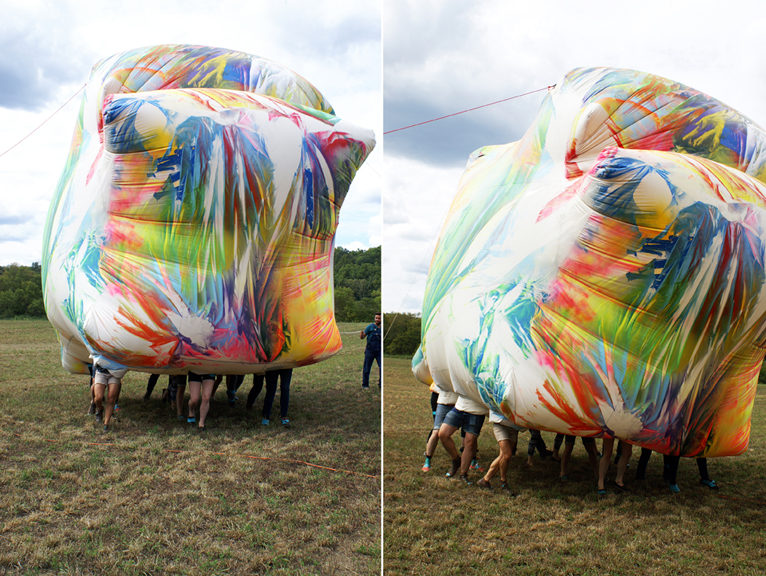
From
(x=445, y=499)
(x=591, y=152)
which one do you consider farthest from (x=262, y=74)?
(x=445, y=499)

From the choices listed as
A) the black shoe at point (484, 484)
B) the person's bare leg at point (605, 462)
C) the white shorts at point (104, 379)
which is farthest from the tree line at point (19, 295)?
the person's bare leg at point (605, 462)

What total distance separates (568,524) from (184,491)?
3598mm

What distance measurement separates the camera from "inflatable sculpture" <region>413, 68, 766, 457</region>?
4.43 metres

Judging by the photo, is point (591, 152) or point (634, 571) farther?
point (591, 152)

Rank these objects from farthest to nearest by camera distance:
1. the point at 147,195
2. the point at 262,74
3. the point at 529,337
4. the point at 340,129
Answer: the point at 262,74 < the point at 340,129 < the point at 147,195 < the point at 529,337

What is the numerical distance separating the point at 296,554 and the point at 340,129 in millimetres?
5351

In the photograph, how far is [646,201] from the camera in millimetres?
4312

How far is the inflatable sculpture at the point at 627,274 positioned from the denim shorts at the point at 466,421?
35 cm

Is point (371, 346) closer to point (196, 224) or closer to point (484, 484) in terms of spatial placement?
point (196, 224)

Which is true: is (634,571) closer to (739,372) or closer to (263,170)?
(739,372)

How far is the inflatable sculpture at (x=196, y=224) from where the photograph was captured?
659 centimetres

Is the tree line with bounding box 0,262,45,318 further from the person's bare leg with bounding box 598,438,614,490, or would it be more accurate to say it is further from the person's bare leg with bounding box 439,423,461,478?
the person's bare leg with bounding box 598,438,614,490

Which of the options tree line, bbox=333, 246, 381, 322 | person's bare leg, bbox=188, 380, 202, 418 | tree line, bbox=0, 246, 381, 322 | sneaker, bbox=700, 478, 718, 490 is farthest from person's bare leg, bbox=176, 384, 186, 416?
tree line, bbox=333, 246, 381, 322

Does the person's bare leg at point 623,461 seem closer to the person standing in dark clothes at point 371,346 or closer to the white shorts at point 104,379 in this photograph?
the person standing in dark clothes at point 371,346
